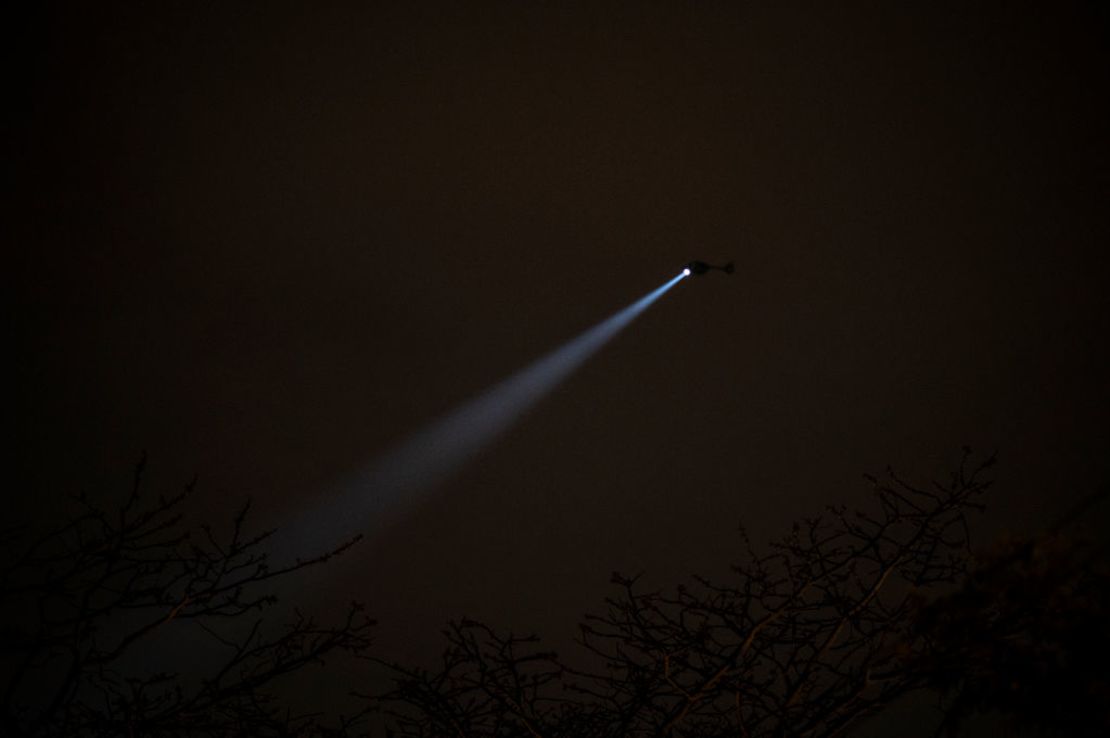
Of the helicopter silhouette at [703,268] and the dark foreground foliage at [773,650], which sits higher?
the helicopter silhouette at [703,268]

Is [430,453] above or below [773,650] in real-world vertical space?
above

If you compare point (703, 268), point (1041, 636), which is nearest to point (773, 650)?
point (1041, 636)

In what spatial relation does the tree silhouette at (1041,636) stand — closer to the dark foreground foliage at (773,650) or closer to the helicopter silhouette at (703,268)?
the dark foreground foliage at (773,650)

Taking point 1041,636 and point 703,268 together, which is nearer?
point 1041,636

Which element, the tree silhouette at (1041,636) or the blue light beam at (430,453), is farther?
the blue light beam at (430,453)

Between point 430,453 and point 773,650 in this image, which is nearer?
point 773,650

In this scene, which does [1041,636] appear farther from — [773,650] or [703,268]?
[703,268]

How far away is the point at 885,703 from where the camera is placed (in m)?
2.57

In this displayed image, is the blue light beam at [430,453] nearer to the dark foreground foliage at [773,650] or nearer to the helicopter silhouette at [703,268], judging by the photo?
the helicopter silhouette at [703,268]

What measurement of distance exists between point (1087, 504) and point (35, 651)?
4.17 metres

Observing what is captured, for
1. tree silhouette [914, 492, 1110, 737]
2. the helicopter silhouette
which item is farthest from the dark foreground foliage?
the helicopter silhouette

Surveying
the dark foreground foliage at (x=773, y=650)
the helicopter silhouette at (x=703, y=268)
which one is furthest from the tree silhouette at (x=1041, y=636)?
the helicopter silhouette at (x=703, y=268)

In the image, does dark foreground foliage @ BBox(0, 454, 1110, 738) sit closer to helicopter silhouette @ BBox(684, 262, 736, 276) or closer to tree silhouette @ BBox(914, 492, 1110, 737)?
tree silhouette @ BBox(914, 492, 1110, 737)

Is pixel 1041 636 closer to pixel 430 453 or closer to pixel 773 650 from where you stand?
pixel 773 650
